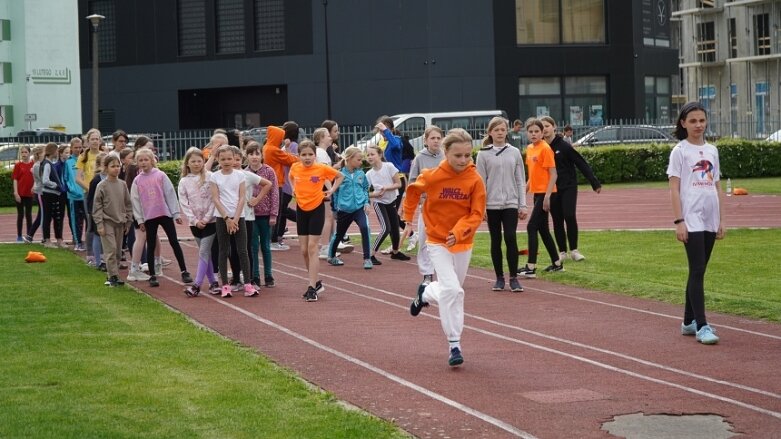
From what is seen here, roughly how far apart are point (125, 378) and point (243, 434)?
2.26 m

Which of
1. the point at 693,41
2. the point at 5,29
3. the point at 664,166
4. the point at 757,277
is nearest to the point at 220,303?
the point at 757,277

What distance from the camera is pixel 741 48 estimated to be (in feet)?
259

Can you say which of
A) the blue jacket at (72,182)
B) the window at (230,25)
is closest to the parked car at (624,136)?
the window at (230,25)

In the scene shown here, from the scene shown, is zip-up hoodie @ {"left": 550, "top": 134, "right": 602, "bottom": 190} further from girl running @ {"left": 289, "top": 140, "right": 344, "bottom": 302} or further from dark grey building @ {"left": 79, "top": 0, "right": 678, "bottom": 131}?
dark grey building @ {"left": 79, "top": 0, "right": 678, "bottom": 131}

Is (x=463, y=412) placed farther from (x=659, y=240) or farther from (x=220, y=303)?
(x=659, y=240)

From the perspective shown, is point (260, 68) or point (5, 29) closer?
point (260, 68)

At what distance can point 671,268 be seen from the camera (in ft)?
56.9

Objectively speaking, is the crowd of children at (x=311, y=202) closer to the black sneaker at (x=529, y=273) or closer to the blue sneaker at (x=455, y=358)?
the black sneaker at (x=529, y=273)

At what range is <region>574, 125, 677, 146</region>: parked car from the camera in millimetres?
43156

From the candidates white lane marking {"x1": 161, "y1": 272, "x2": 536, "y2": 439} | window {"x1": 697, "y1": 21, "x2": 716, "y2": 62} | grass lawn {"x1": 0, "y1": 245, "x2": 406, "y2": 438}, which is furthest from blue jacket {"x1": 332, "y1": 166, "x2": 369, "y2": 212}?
window {"x1": 697, "y1": 21, "x2": 716, "y2": 62}

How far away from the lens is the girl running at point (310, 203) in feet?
50.0

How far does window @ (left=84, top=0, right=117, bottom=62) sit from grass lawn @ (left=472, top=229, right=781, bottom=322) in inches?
1786

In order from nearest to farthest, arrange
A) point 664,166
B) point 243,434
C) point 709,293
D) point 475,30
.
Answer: point 243,434
point 709,293
point 664,166
point 475,30

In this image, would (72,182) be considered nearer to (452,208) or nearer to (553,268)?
(553,268)
